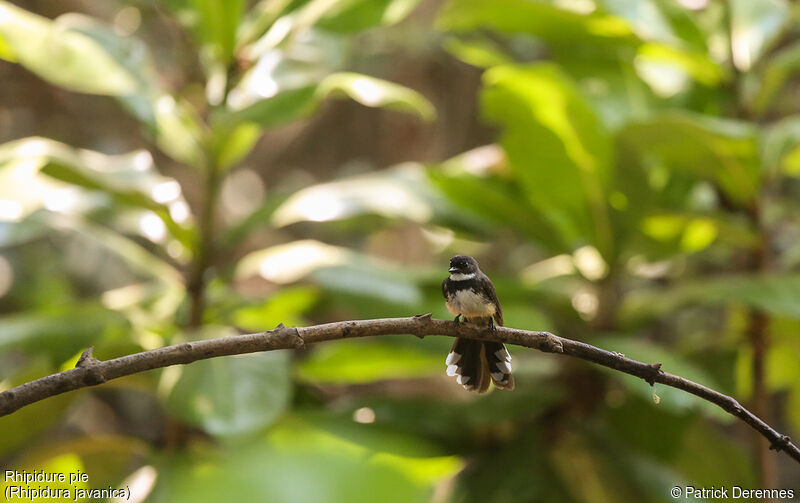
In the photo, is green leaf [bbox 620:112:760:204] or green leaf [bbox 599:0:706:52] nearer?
green leaf [bbox 620:112:760:204]

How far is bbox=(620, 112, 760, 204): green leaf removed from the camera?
3.64 ft

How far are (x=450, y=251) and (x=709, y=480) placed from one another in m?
0.75

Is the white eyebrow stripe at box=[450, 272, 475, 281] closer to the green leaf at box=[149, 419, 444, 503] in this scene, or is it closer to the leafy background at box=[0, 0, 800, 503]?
the leafy background at box=[0, 0, 800, 503]

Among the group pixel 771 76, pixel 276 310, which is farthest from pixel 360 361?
pixel 771 76

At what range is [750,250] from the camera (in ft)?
4.45

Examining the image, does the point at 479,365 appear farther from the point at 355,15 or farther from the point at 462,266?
the point at 355,15

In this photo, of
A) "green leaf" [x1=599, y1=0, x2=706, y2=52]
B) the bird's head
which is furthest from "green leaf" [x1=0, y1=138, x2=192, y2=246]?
"green leaf" [x1=599, y1=0, x2=706, y2=52]

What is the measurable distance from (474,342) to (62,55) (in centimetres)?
73

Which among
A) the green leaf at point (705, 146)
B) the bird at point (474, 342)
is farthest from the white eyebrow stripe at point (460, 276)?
the green leaf at point (705, 146)

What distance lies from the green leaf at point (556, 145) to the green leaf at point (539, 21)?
0.15 meters

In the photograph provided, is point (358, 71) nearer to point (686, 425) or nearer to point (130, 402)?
point (130, 402)

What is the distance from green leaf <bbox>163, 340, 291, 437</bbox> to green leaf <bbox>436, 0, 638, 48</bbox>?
78 centimetres

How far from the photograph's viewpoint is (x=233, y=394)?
93cm

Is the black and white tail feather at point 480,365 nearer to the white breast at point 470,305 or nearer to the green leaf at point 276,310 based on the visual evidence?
the white breast at point 470,305
